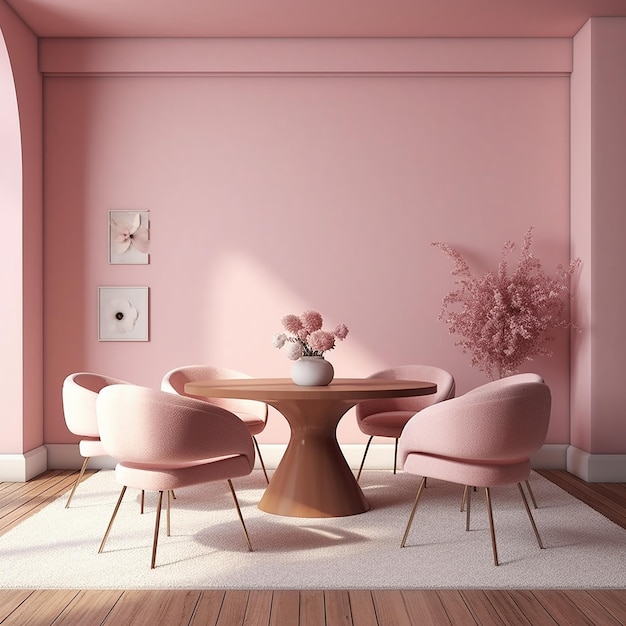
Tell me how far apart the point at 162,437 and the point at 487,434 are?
1.44 meters

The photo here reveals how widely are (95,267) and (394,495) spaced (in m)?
2.89

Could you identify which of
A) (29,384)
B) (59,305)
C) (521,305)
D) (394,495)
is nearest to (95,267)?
(59,305)

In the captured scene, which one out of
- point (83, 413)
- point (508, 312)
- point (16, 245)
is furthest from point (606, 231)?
point (16, 245)

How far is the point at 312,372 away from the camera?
13.7ft

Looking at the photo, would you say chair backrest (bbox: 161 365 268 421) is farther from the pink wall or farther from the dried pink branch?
the pink wall

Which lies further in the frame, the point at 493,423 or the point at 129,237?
the point at 129,237

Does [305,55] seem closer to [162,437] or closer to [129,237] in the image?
[129,237]

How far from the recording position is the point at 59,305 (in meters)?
5.71

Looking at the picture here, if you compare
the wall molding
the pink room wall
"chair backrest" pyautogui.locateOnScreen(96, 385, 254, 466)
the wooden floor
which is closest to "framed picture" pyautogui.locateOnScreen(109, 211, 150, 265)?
the pink room wall

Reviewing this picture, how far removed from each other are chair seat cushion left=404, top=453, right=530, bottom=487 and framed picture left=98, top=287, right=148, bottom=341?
289 centimetres

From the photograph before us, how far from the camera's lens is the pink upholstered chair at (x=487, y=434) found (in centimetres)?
328

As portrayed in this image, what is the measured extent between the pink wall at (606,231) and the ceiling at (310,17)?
30cm

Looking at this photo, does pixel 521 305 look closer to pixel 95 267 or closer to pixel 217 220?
pixel 217 220

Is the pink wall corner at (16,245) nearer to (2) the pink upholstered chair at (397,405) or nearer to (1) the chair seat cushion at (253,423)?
(1) the chair seat cushion at (253,423)
